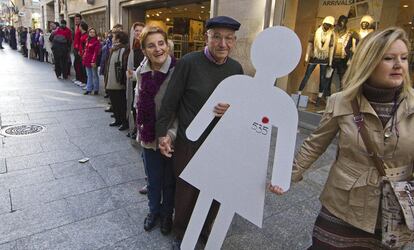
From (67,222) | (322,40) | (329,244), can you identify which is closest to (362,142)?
(329,244)

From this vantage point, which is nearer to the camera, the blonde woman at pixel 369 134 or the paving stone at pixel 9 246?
the blonde woman at pixel 369 134

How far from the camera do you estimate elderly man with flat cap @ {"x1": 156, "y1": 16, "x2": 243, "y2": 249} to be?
6.93ft

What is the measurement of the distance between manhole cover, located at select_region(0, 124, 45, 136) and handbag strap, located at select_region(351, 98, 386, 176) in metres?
5.21

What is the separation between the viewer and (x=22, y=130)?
17.6 ft

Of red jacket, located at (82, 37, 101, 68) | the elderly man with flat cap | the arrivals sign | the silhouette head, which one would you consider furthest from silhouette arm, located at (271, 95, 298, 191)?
red jacket, located at (82, 37, 101, 68)

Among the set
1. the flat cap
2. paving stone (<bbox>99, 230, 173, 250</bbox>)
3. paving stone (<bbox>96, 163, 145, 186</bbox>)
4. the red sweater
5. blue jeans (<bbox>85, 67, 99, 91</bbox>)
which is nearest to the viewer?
the flat cap

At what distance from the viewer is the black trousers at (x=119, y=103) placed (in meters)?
5.65

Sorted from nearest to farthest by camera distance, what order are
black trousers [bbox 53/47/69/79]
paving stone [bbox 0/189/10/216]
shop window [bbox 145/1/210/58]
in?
1. paving stone [bbox 0/189/10/216]
2. black trousers [bbox 53/47/69/79]
3. shop window [bbox 145/1/210/58]

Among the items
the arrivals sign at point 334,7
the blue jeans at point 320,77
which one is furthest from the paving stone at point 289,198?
the arrivals sign at point 334,7

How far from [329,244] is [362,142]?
0.64m

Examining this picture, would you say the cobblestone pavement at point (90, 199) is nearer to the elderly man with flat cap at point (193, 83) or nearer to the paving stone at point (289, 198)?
the paving stone at point (289, 198)

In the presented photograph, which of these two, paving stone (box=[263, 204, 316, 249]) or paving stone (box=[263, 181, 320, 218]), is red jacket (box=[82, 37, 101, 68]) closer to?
paving stone (box=[263, 181, 320, 218])

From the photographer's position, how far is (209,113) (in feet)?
6.46

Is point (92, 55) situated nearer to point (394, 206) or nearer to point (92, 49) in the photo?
point (92, 49)
